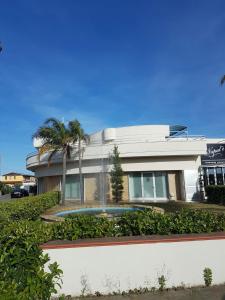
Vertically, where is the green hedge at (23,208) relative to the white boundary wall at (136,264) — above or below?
above

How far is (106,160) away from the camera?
31.2 meters

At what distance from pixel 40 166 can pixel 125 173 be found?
38.6ft

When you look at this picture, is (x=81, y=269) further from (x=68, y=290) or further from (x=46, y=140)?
(x=46, y=140)

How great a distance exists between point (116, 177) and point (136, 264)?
22.0 m

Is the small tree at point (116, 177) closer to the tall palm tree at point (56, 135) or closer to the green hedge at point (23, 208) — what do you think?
the tall palm tree at point (56, 135)

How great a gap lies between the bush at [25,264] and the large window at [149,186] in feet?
79.3

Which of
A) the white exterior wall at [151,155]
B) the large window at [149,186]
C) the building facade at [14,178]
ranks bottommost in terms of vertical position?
the large window at [149,186]

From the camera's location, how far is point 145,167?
99.6 ft

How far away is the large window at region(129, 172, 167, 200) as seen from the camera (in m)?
30.7

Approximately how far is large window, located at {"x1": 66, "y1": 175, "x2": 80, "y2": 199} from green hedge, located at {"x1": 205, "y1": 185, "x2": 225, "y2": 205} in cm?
1274

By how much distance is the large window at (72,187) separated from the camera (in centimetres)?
3362

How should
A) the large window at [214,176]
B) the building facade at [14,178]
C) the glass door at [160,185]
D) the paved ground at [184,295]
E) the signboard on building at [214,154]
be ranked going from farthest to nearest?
1. the building facade at [14,178]
2. the signboard on building at [214,154]
3. the large window at [214,176]
4. the glass door at [160,185]
5. the paved ground at [184,295]

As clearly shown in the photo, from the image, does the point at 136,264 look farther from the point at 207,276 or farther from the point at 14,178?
the point at 14,178

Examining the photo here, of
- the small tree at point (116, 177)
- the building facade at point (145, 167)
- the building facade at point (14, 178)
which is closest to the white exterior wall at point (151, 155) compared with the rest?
the building facade at point (145, 167)
